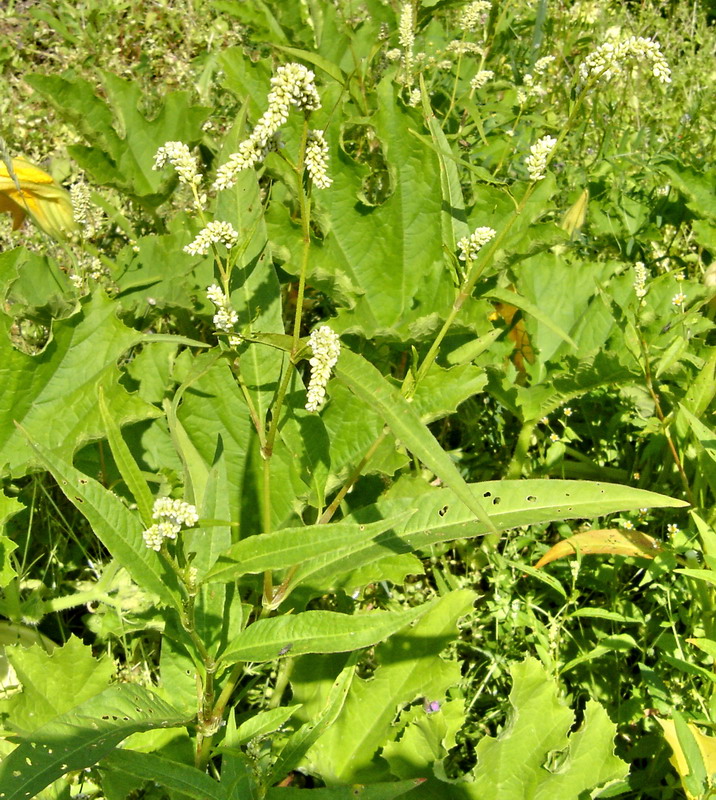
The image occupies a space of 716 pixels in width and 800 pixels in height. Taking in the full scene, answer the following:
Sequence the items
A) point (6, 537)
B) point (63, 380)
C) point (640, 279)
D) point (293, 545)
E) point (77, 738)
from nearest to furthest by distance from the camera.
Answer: point (77, 738) < point (293, 545) < point (6, 537) < point (63, 380) < point (640, 279)

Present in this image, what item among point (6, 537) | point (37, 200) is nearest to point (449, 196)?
point (6, 537)

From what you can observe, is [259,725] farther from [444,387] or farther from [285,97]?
[285,97]

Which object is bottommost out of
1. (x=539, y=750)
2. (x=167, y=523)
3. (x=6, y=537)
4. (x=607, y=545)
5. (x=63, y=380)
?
(x=539, y=750)

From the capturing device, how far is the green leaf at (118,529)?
55.2 inches

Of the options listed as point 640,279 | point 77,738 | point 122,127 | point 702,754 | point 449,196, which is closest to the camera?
point 77,738

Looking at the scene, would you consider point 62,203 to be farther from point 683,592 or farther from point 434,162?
point 683,592

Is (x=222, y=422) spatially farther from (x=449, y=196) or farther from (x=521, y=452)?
(x=521, y=452)

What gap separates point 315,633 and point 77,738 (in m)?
0.38

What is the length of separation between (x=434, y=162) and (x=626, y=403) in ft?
3.05

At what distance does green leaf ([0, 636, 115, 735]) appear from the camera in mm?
1605

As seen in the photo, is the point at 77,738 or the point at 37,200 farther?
the point at 37,200

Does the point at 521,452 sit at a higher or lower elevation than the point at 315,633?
lower

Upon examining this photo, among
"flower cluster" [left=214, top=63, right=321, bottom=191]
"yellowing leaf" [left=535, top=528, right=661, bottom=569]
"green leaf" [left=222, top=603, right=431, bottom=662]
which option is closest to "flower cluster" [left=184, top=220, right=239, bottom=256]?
"flower cluster" [left=214, top=63, right=321, bottom=191]

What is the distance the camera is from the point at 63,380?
205cm
